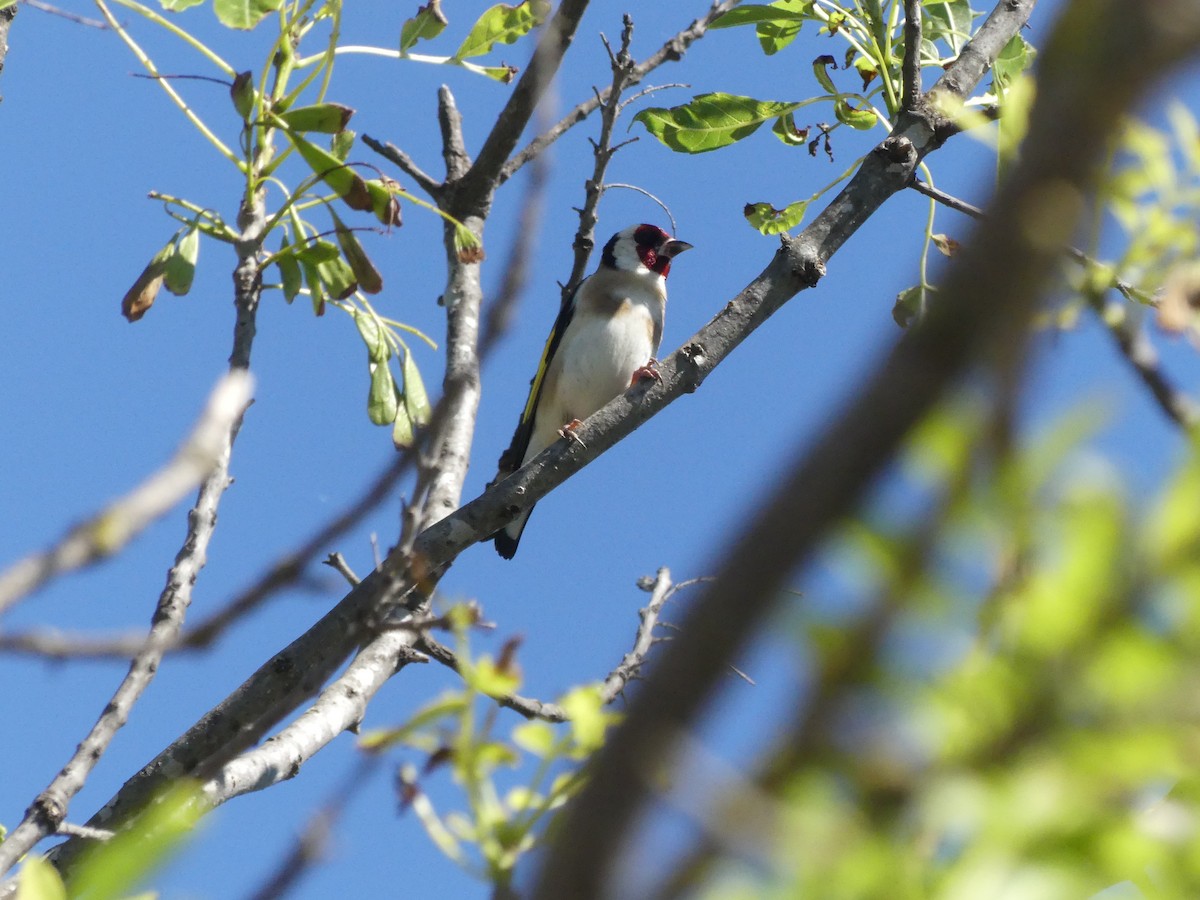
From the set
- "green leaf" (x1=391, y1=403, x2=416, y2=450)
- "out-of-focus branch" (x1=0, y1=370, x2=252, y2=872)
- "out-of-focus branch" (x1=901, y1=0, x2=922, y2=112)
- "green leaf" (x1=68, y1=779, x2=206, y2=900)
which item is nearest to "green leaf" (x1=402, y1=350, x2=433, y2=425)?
"green leaf" (x1=391, y1=403, x2=416, y2=450)

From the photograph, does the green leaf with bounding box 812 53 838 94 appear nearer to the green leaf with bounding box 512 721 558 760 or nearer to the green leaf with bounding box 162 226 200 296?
the green leaf with bounding box 162 226 200 296

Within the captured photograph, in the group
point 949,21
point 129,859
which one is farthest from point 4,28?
point 129,859

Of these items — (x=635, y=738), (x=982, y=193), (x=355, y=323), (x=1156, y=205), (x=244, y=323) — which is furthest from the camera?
(x=355, y=323)

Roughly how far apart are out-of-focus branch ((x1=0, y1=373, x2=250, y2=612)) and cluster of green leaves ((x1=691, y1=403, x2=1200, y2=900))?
63cm

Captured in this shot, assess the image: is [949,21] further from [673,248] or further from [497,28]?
[673,248]

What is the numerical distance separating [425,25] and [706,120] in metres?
0.89

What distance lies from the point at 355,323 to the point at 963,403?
3648 millimetres

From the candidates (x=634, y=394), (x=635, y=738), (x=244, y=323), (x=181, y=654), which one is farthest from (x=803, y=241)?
(x=635, y=738)

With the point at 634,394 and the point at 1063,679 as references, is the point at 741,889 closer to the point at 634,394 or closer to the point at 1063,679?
the point at 1063,679

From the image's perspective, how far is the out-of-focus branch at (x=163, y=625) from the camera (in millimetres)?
1043

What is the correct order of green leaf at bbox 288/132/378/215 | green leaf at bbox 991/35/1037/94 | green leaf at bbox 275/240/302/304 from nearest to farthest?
green leaf at bbox 288/132/378/215 → green leaf at bbox 275/240/302/304 → green leaf at bbox 991/35/1037/94

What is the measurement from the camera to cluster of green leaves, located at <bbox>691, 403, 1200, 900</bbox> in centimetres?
51

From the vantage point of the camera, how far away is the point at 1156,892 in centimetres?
67

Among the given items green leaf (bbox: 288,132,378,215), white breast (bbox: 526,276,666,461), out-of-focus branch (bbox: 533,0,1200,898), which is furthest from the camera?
white breast (bbox: 526,276,666,461)
